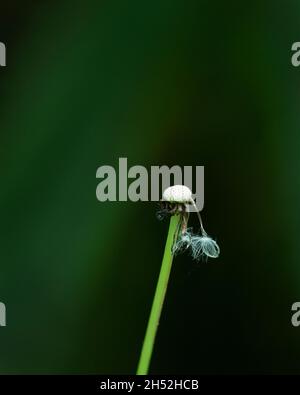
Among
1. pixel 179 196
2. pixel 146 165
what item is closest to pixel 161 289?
pixel 179 196

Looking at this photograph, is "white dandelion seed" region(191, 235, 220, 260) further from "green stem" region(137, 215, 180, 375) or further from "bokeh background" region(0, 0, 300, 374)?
"bokeh background" region(0, 0, 300, 374)

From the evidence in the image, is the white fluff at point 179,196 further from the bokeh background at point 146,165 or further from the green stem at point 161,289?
the bokeh background at point 146,165

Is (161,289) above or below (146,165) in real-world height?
below

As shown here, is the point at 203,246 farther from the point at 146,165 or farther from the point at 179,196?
the point at 146,165

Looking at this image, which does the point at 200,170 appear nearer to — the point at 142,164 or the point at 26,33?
the point at 142,164

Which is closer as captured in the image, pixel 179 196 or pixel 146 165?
pixel 179 196

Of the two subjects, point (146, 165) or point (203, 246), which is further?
point (146, 165)

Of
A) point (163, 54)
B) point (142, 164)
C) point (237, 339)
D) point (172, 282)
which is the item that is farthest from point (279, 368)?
point (163, 54)

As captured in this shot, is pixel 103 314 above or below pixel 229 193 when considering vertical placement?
below
